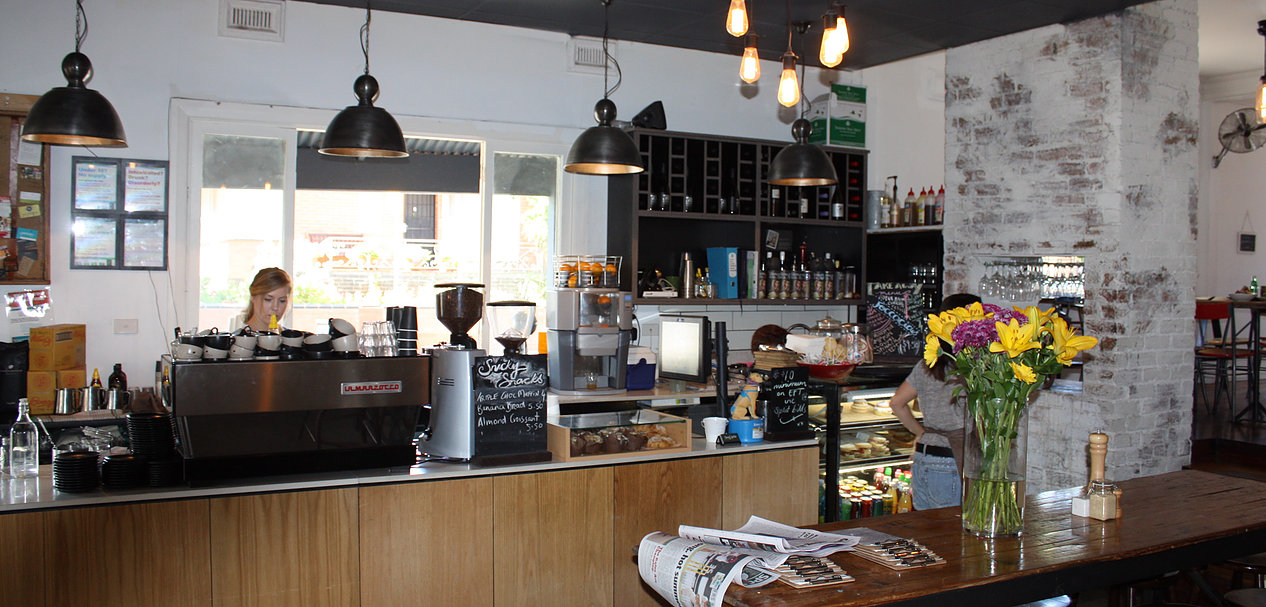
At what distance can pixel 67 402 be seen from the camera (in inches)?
167

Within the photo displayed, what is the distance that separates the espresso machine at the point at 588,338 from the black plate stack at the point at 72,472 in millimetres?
2251

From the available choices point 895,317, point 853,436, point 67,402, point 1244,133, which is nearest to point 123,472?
point 67,402

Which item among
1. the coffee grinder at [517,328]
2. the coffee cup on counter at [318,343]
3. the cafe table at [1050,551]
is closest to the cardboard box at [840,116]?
the coffee grinder at [517,328]

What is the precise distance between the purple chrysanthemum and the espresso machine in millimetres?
2400

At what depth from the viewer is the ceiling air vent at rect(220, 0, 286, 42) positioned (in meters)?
5.13

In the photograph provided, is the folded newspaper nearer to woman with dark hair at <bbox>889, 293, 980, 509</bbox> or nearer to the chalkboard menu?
woman with dark hair at <bbox>889, 293, 980, 509</bbox>

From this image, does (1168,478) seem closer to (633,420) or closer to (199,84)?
(633,420)

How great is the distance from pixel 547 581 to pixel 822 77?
476cm

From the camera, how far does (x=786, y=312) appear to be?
22.3ft

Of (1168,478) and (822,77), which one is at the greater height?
(822,77)

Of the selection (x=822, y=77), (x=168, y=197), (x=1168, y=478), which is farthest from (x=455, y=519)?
(x=822, y=77)

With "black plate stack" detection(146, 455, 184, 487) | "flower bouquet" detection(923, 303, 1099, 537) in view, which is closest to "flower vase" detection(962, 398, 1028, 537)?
"flower bouquet" detection(923, 303, 1099, 537)

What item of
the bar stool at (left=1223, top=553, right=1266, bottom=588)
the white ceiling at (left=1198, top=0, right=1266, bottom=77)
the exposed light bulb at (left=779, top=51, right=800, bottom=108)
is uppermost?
the white ceiling at (left=1198, top=0, right=1266, bottom=77)

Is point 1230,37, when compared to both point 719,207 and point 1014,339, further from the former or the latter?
point 1014,339
